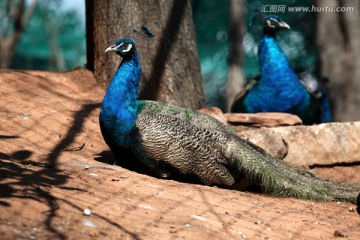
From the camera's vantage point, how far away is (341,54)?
742 centimetres

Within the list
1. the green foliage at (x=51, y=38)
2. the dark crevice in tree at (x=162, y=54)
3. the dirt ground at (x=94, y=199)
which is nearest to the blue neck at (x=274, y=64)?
the dark crevice in tree at (x=162, y=54)

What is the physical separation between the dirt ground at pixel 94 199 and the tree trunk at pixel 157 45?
2.26 ft

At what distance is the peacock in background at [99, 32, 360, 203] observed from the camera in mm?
4406

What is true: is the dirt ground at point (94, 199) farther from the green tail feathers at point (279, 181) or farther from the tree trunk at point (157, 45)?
the tree trunk at point (157, 45)

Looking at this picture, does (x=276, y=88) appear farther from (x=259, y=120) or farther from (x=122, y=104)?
(x=122, y=104)

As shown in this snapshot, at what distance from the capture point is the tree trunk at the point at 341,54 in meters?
7.30

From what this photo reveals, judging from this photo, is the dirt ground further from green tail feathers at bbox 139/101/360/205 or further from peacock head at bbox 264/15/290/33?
peacock head at bbox 264/15/290/33

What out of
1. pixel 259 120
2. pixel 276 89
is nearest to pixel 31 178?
pixel 259 120

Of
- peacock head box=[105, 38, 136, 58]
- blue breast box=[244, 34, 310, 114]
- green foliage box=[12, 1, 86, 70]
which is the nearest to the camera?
peacock head box=[105, 38, 136, 58]

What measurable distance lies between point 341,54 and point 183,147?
3.55 meters

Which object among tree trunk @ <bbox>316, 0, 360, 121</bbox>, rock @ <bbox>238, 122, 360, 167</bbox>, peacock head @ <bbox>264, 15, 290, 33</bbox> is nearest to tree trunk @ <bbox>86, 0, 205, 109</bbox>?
rock @ <bbox>238, 122, 360, 167</bbox>

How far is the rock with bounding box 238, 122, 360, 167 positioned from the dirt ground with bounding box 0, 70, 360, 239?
1213mm

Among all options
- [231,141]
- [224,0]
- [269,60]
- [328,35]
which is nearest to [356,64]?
[328,35]

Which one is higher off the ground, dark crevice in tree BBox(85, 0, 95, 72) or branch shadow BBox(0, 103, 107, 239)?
dark crevice in tree BBox(85, 0, 95, 72)
